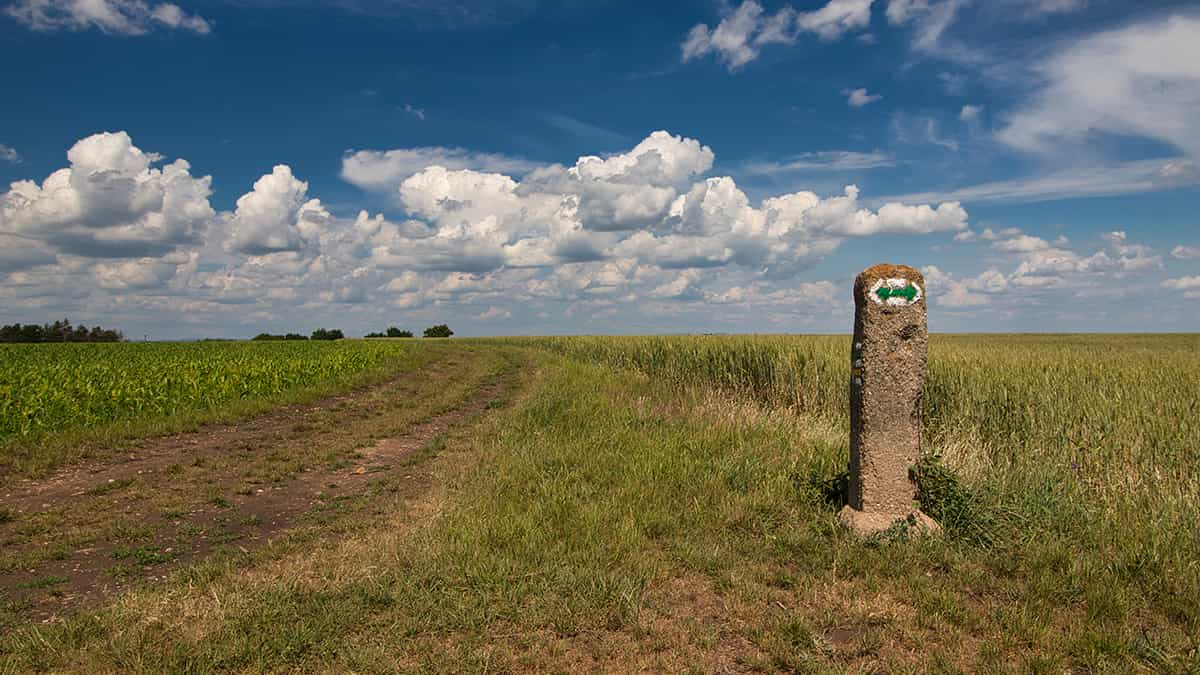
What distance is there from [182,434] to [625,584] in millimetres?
10790

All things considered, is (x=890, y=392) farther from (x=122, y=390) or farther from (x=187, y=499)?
(x=122, y=390)

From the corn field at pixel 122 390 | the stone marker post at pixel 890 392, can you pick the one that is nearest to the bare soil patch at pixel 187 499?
the corn field at pixel 122 390

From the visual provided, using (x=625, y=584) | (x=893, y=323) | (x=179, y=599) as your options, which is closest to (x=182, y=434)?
(x=179, y=599)

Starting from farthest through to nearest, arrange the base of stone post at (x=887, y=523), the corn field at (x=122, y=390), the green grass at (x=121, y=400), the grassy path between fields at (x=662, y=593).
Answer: the corn field at (x=122, y=390) < the green grass at (x=121, y=400) < the base of stone post at (x=887, y=523) < the grassy path between fields at (x=662, y=593)

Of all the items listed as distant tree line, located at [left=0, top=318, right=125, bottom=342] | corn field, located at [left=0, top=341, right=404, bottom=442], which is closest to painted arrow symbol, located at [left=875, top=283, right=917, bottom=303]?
corn field, located at [left=0, top=341, right=404, bottom=442]

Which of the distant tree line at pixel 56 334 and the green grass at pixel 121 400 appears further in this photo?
the distant tree line at pixel 56 334

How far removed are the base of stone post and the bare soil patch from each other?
5002 mm

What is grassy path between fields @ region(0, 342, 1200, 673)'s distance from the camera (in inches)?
152

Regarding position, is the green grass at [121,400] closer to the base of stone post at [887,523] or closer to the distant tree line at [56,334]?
the base of stone post at [887,523]

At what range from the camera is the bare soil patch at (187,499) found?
17.9 ft

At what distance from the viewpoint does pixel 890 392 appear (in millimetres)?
5699

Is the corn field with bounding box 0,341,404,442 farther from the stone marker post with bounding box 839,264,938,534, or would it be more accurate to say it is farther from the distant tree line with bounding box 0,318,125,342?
the distant tree line with bounding box 0,318,125,342

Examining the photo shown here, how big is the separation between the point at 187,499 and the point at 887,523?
7.94 m

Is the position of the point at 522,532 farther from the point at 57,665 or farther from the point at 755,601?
the point at 57,665
